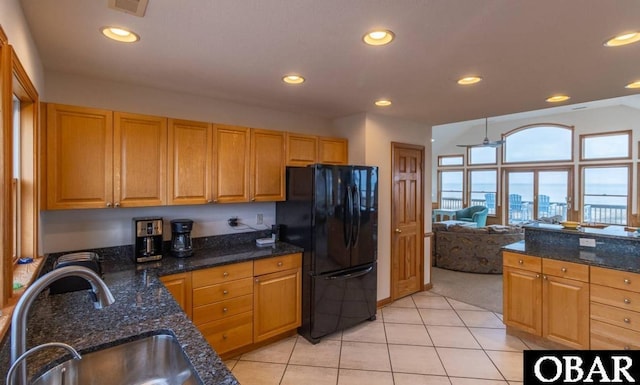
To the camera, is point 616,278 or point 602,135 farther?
point 602,135

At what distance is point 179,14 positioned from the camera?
1.52 meters

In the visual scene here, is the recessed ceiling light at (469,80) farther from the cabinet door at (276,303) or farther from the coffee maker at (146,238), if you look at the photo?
the coffee maker at (146,238)

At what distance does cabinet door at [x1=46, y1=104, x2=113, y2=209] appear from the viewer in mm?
2109

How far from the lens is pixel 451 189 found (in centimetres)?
962

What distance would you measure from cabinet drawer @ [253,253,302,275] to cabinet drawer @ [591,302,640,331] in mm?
2502

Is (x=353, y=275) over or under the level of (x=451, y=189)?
under

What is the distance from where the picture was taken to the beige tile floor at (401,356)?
2.42 meters

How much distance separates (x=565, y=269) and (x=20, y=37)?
13.2ft

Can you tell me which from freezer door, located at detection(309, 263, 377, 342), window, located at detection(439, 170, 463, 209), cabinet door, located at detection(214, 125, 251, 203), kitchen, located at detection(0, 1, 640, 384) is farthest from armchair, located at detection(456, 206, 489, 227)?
cabinet door, located at detection(214, 125, 251, 203)

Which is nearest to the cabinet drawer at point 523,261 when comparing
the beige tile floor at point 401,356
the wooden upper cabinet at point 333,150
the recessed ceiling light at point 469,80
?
the beige tile floor at point 401,356

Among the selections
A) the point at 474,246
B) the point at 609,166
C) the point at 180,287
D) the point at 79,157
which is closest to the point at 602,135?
the point at 609,166

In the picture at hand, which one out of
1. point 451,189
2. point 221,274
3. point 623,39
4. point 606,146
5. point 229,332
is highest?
point 606,146

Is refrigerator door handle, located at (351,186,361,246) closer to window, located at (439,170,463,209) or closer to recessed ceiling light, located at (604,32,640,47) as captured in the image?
recessed ceiling light, located at (604,32,640,47)

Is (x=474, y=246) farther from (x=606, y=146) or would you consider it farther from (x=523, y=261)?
(x=606, y=146)
